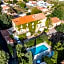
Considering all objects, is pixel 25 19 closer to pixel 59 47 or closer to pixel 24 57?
pixel 59 47

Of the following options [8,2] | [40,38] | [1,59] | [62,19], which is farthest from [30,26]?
[8,2]

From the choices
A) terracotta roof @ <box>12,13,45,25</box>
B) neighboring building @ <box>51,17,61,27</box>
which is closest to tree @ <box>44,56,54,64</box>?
terracotta roof @ <box>12,13,45,25</box>

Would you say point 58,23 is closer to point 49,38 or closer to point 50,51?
point 49,38

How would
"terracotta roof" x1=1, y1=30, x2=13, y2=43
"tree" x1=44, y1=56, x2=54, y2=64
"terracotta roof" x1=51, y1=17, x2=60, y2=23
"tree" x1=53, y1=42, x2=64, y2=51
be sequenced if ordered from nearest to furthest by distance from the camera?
"tree" x1=44, y1=56, x2=54, y2=64, "tree" x1=53, y1=42, x2=64, y2=51, "terracotta roof" x1=1, y1=30, x2=13, y2=43, "terracotta roof" x1=51, y1=17, x2=60, y2=23

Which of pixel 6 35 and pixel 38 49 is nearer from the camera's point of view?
pixel 38 49

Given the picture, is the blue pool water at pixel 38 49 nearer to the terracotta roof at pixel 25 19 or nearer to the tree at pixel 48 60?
the tree at pixel 48 60

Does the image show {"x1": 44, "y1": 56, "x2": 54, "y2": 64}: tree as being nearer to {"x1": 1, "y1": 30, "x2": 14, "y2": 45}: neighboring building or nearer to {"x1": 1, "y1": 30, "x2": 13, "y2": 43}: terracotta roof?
{"x1": 1, "y1": 30, "x2": 14, "y2": 45}: neighboring building

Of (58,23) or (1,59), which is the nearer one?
(1,59)

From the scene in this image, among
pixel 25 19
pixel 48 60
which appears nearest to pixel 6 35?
pixel 25 19
